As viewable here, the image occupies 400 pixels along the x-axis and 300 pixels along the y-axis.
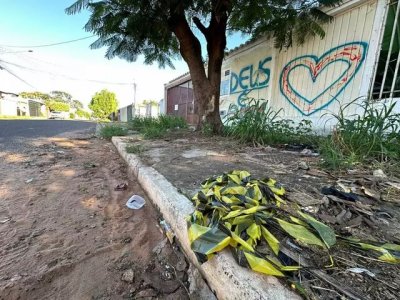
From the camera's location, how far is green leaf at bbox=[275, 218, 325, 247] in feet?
3.03

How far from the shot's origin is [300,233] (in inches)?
38.0

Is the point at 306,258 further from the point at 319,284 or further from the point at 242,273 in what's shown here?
the point at 242,273

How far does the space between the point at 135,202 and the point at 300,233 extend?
1413mm

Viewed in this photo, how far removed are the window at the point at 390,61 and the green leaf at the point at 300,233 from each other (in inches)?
143

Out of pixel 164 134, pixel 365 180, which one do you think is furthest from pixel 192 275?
pixel 164 134

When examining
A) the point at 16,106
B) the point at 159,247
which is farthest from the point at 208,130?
the point at 16,106

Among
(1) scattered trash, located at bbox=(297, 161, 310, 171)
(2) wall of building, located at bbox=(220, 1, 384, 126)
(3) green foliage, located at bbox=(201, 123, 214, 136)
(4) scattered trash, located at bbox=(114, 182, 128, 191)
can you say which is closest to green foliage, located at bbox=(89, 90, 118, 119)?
(2) wall of building, located at bbox=(220, 1, 384, 126)

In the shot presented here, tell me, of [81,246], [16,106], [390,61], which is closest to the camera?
[81,246]

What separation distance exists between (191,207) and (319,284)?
79 centimetres

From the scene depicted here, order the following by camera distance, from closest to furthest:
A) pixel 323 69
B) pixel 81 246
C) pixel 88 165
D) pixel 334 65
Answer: pixel 81 246 → pixel 88 165 → pixel 334 65 → pixel 323 69

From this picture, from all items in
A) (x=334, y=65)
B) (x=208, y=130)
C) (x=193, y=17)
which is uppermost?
(x=193, y=17)

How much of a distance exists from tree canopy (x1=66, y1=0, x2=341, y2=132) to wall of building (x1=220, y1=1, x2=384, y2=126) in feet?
1.11

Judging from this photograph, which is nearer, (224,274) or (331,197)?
(224,274)

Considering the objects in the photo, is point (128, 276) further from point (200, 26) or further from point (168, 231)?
point (200, 26)
